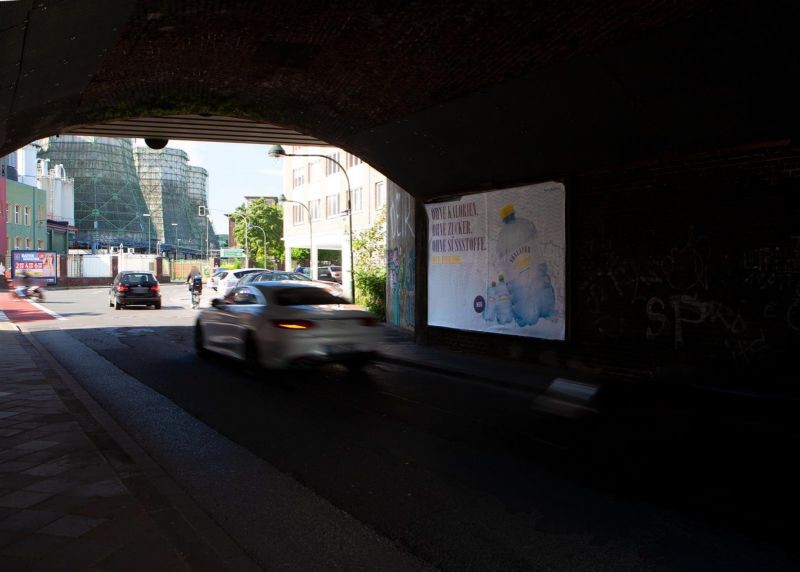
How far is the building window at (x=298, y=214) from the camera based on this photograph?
51.4 m

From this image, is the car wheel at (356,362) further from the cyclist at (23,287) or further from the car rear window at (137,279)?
the cyclist at (23,287)

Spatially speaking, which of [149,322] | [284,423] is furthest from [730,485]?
[149,322]

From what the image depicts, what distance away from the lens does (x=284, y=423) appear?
7.26 metres

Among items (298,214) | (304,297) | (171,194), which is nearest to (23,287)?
(298,214)

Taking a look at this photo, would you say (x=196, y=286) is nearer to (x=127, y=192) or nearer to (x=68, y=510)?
(x=68, y=510)

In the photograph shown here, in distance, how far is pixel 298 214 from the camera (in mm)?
52375

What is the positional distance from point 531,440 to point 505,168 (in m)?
6.79

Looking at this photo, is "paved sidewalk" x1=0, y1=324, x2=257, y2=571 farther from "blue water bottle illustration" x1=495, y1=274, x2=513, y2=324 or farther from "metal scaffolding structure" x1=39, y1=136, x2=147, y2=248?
"metal scaffolding structure" x1=39, y1=136, x2=147, y2=248

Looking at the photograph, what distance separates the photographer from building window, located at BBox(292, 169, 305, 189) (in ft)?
167

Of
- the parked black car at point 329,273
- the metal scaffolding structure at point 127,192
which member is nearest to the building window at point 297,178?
the parked black car at point 329,273

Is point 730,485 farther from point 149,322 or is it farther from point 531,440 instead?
point 149,322

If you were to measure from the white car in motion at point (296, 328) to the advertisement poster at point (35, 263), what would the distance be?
40044 mm

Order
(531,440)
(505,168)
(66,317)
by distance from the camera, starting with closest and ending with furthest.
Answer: (531,440)
(505,168)
(66,317)

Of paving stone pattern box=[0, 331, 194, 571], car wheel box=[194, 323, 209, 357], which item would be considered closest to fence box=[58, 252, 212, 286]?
car wheel box=[194, 323, 209, 357]
